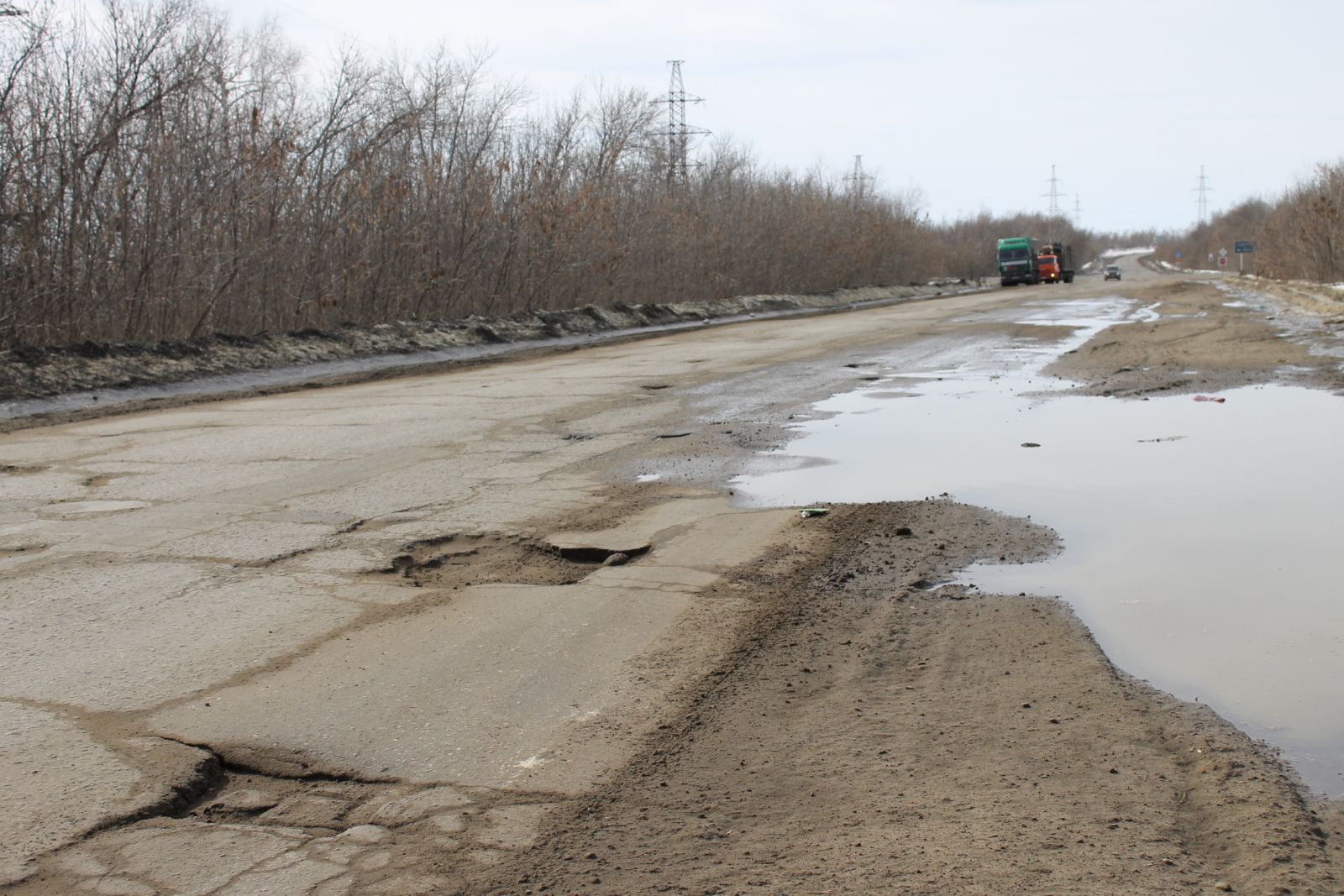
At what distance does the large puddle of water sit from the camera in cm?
428

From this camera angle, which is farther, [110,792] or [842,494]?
[842,494]

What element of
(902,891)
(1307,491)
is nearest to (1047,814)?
(902,891)

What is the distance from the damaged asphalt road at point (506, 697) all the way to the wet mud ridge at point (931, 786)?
0.04 feet

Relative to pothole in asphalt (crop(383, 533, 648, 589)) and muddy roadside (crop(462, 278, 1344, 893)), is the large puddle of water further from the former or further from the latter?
pothole in asphalt (crop(383, 533, 648, 589))

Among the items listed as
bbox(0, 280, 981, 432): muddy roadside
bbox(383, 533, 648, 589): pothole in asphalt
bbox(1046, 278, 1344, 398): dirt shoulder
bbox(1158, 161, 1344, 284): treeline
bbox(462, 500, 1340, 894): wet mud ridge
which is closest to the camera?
bbox(462, 500, 1340, 894): wet mud ridge

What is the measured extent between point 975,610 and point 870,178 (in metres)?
61.0

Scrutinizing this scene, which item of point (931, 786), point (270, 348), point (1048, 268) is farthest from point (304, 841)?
point (1048, 268)

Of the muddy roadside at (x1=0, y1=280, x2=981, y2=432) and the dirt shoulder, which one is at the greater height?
the muddy roadside at (x1=0, y1=280, x2=981, y2=432)

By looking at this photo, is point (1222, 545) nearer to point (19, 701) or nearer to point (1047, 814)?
point (1047, 814)

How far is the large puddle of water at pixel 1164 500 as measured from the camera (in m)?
4.28

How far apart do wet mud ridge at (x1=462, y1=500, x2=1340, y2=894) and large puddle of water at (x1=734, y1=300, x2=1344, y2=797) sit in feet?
1.07

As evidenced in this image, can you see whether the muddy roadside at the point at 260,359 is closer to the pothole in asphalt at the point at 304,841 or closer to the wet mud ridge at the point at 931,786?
the pothole in asphalt at the point at 304,841

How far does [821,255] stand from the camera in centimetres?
4781

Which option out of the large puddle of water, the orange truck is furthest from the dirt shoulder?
the orange truck
